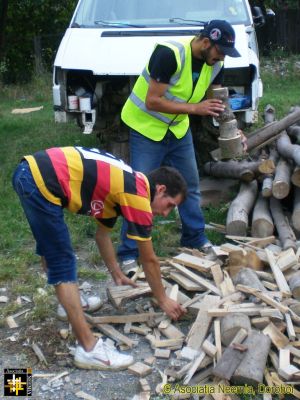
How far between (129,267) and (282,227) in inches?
60.0

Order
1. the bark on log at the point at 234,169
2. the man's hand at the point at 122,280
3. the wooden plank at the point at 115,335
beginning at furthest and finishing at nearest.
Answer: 1. the bark on log at the point at 234,169
2. the man's hand at the point at 122,280
3. the wooden plank at the point at 115,335

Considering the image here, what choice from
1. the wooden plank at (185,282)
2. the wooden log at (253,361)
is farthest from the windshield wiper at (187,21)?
the wooden log at (253,361)

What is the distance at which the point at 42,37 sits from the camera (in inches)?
757

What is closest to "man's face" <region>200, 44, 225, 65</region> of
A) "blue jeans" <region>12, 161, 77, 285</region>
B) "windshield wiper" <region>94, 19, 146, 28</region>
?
"blue jeans" <region>12, 161, 77, 285</region>

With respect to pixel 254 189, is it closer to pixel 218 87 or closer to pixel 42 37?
pixel 218 87

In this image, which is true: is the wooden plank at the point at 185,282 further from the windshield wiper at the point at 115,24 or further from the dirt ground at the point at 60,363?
the windshield wiper at the point at 115,24

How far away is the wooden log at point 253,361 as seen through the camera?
372cm

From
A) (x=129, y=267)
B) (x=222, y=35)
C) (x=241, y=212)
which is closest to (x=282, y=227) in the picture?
(x=241, y=212)

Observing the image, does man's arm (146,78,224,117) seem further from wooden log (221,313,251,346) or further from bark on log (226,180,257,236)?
wooden log (221,313,251,346)

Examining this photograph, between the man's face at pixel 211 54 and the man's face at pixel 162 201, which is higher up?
the man's face at pixel 211 54

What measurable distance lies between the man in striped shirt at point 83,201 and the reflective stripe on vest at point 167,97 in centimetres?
130

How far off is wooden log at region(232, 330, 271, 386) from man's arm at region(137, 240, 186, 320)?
56 cm

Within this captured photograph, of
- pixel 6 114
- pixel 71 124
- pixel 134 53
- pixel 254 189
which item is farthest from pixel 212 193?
pixel 6 114

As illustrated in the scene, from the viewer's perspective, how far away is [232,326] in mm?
4043
